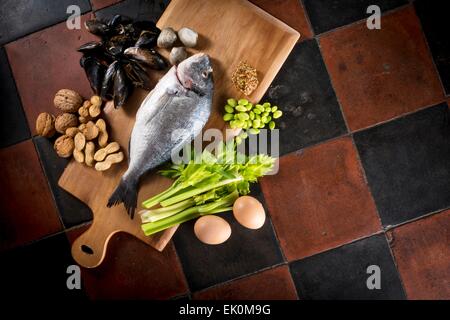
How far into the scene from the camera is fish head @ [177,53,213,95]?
211 cm

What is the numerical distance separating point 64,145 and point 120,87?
18.0 inches

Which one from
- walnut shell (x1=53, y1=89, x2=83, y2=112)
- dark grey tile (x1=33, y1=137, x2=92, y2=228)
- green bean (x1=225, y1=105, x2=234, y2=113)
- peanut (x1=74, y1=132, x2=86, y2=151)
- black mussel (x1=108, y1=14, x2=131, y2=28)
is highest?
black mussel (x1=108, y1=14, x2=131, y2=28)

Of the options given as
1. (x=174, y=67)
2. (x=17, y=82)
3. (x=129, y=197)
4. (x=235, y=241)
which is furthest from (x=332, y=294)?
(x=17, y=82)

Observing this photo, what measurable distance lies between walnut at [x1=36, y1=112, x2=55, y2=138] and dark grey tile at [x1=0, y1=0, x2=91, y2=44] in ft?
2.02

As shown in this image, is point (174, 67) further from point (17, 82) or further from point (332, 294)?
point (332, 294)

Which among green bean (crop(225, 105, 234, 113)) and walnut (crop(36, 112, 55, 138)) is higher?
walnut (crop(36, 112, 55, 138))

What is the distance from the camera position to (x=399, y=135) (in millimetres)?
2549

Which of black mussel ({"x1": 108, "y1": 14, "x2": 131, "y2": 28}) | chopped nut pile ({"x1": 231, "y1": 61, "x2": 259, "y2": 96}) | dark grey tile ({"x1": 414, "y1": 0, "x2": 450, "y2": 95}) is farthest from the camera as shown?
dark grey tile ({"x1": 414, "y1": 0, "x2": 450, "y2": 95})

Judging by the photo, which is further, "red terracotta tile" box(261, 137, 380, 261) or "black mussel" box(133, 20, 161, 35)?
"red terracotta tile" box(261, 137, 380, 261)

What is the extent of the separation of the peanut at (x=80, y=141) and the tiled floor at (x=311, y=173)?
0.35 metres

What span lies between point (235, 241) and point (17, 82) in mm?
1700

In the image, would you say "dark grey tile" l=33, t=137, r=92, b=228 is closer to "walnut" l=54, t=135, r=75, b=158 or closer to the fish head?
"walnut" l=54, t=135, r=75, b=158

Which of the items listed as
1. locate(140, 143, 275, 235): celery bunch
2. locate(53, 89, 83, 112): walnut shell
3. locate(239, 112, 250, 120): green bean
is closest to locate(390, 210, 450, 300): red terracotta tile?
locate(140, 143, 275, 235): celery bunch

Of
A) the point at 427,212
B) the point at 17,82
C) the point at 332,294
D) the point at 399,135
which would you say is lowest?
the point at 332,294
